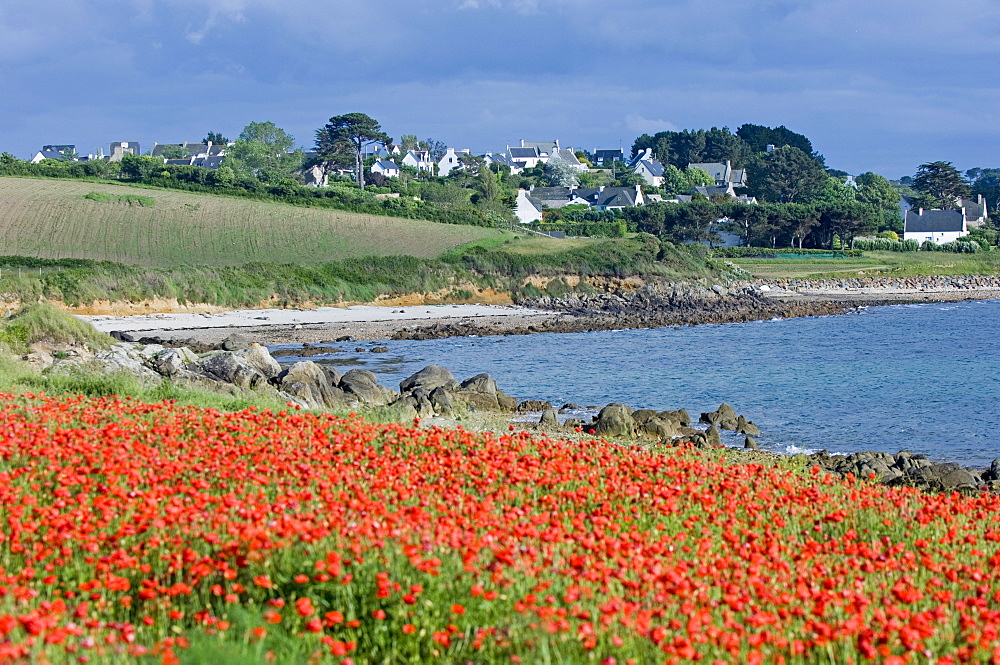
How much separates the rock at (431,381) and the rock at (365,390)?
3.02ft

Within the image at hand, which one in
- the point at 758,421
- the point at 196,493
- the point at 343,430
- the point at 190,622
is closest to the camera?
the point at 190,622

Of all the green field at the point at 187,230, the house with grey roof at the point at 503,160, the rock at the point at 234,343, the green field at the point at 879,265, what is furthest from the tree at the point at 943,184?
the rock at the point at 234,343

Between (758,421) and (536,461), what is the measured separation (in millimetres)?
13832

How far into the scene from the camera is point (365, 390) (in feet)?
78.0

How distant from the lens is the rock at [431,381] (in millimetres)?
24969

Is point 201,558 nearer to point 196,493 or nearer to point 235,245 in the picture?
point 196,493

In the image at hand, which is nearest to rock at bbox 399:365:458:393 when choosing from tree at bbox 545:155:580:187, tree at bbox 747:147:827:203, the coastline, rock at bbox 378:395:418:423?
rock at bbox 378:395:418:423

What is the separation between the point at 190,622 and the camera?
6199 mm

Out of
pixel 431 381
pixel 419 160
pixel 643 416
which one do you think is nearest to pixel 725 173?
pixel 419 160

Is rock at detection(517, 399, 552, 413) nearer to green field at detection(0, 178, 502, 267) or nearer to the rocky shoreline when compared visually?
the rocky shoreline

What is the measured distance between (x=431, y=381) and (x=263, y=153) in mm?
104150

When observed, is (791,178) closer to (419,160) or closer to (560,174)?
(560,174)

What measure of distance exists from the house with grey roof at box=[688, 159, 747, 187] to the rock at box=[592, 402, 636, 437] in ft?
431

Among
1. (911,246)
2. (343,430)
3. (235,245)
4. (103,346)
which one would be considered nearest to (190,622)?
(343,430)
